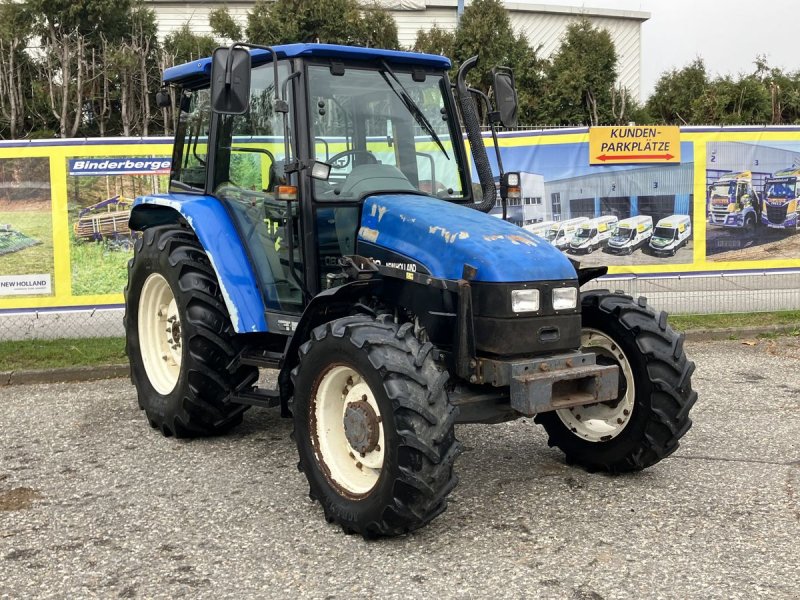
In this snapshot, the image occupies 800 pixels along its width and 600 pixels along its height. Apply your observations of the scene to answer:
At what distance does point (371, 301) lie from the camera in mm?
4906

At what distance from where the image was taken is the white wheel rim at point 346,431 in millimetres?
4242

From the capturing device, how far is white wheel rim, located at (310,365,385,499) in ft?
13.9

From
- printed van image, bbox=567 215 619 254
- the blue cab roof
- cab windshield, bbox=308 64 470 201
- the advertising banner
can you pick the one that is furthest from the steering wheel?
printed van image, bbox=567 215 619 254

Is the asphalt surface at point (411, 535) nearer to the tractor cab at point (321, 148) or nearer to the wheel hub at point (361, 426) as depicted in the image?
the wheel hub at point (361, 426)

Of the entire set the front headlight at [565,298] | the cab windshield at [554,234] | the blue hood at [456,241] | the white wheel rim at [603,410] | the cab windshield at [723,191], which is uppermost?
the cab windshield at [723,191]

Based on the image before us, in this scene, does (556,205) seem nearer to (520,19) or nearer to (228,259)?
(228,259)

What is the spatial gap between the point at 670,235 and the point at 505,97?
263 inches

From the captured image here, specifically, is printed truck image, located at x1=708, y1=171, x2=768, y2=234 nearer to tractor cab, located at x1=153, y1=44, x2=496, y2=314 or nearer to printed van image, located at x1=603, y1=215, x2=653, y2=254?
printed van image, located at x1=603, y1=215, x2=653, y2=254

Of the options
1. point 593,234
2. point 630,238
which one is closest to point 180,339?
point 593,234

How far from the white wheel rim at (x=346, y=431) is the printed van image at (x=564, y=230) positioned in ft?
23.8

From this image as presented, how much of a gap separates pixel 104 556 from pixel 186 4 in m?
38.2

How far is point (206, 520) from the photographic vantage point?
450 centimetres

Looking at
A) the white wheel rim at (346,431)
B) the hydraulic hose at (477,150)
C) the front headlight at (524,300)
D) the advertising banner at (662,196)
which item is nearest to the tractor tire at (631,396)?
the front headlight at (524,300)

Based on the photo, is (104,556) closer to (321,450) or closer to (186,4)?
(321,450)
